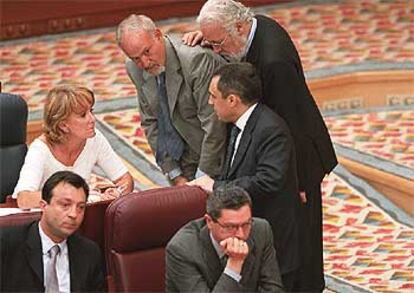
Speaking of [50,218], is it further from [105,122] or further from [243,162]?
[105,122]

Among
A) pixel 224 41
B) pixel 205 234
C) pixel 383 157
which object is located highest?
pixel 224 41

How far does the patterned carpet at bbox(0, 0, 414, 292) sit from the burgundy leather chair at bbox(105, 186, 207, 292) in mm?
1492

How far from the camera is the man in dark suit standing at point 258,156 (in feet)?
17.0

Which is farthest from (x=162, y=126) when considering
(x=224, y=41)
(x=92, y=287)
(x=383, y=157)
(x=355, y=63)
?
(x=355, y=63)

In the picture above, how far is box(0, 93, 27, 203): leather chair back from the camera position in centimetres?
612

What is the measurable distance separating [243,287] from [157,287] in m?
0.44

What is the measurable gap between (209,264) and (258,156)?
1.81 feet

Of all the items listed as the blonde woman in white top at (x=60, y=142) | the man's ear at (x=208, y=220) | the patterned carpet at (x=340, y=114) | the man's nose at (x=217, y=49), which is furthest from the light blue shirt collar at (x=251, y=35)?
the patterned carpet at (x=340, y=114)

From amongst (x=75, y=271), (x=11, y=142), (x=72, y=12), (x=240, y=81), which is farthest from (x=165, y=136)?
(x=72, y=12)

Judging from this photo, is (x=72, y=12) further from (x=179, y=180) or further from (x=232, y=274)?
(x=232, y=274)

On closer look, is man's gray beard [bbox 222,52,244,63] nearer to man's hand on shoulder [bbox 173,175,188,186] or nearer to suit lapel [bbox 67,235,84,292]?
man's hand on shoulder [bbox 173,175,188,186]

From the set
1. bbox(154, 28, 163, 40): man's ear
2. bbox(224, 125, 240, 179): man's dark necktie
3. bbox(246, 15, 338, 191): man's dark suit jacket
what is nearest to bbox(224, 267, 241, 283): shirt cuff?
bbox(224, 125, 240, 179): man's dark necktie

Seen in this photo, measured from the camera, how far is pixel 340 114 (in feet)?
29.5

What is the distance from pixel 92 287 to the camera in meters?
5.00
